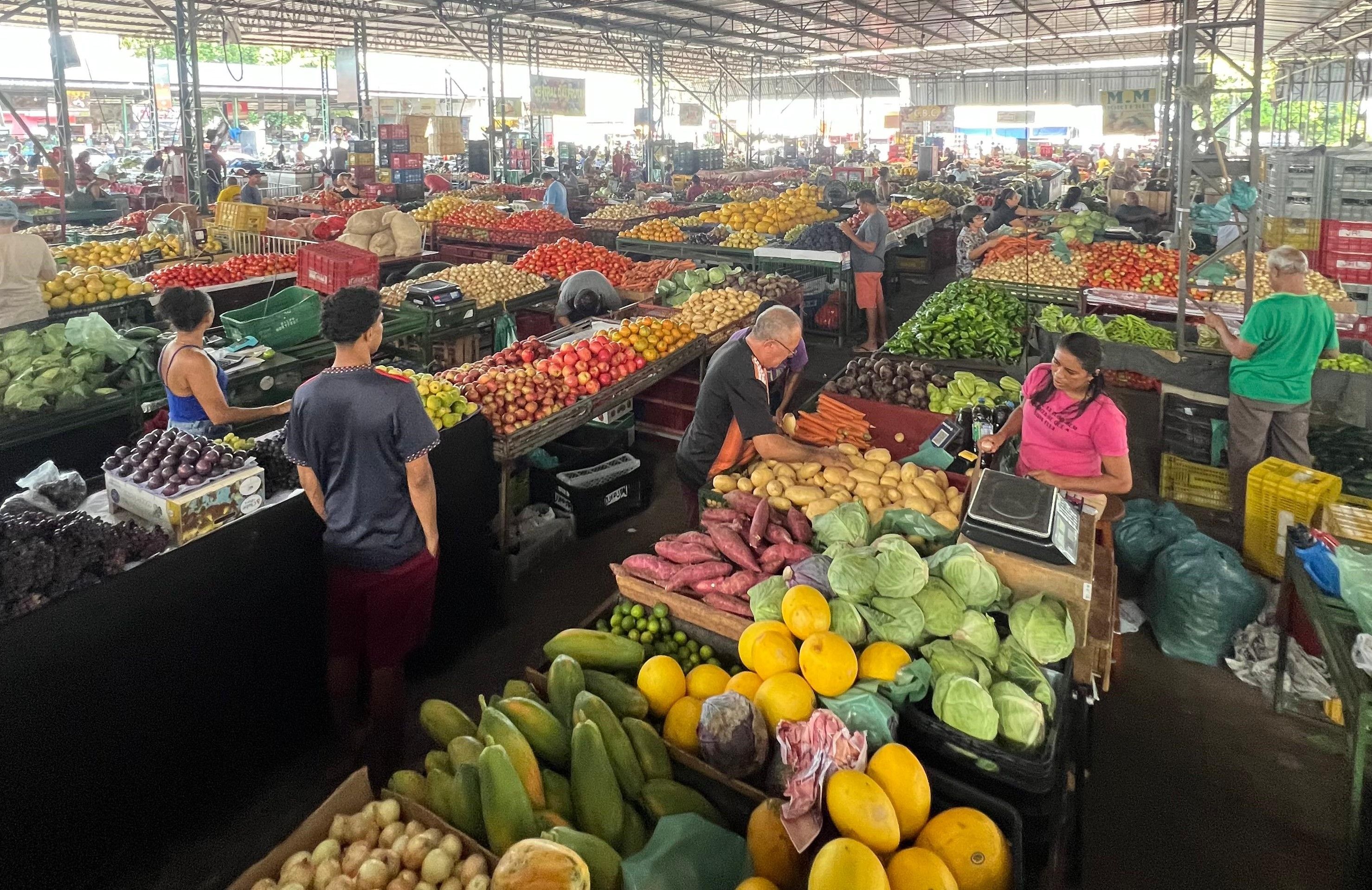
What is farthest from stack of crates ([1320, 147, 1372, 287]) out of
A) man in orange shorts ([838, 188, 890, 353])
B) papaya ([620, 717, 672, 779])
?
papaya ([620, 717, 672, 779])

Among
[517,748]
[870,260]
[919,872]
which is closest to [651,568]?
[517,748]

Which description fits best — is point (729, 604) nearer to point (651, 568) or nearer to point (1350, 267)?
point (651, 568)

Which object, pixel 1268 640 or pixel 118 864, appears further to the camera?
pixel 1268 640

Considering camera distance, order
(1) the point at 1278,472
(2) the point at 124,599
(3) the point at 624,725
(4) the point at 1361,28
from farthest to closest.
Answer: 1. (4) the point at 1361,28
2. (1) the point at 1278,472
3. (2) the point at 124,599
4. (3) the point at 624,725

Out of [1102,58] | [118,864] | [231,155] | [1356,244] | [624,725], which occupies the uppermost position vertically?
[1102,58]

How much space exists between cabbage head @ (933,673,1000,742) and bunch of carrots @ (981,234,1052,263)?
29.3 feet

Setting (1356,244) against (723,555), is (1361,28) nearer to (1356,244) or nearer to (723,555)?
(1356,244)

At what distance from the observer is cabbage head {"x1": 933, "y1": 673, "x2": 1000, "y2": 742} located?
2.38 m

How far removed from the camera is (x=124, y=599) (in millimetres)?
2857

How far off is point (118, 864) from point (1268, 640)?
17.2 feet

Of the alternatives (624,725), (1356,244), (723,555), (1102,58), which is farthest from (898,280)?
(1102,58)

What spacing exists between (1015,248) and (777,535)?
8.61m

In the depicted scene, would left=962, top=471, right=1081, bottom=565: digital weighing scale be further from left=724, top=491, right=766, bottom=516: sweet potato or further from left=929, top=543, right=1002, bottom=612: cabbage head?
left=724, top=491, right=766, bottom=516: sweet potato

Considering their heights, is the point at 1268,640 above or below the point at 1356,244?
below
